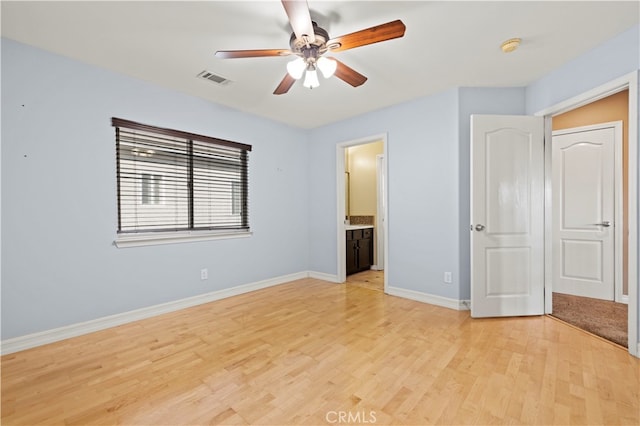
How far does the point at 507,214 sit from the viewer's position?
3.11 meters

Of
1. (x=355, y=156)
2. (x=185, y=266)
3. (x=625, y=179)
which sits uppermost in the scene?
(x=355, y=156)

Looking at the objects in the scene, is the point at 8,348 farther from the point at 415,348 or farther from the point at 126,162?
the point at 415,348

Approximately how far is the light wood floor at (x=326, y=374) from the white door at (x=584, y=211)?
4.81 ft

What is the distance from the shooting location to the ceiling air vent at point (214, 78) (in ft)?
9.75

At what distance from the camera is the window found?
3064 mm

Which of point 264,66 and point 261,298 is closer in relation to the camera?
point 264,66

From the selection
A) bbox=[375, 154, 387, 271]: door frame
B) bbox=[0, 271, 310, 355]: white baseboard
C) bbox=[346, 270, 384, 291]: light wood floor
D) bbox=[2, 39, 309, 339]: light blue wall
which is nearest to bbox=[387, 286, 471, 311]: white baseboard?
bbox=[346, 270, 384, 291]: light wood floor

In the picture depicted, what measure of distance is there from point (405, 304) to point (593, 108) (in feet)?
11.4

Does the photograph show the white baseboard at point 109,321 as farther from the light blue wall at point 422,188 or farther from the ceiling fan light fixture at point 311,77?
the ceiling fan light fixture at point 311,77

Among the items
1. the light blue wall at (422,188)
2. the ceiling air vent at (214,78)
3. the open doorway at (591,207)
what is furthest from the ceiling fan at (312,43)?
the open doorway at (591,207)

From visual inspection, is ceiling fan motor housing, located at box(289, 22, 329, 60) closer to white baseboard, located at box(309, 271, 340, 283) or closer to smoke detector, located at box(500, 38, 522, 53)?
smoke detector, located at box(500, 38, 522, 53)

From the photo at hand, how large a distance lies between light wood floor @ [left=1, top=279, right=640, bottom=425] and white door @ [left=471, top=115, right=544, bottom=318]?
0.99 feet

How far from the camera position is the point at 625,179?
3.48m

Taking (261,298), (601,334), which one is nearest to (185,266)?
(261,298)
